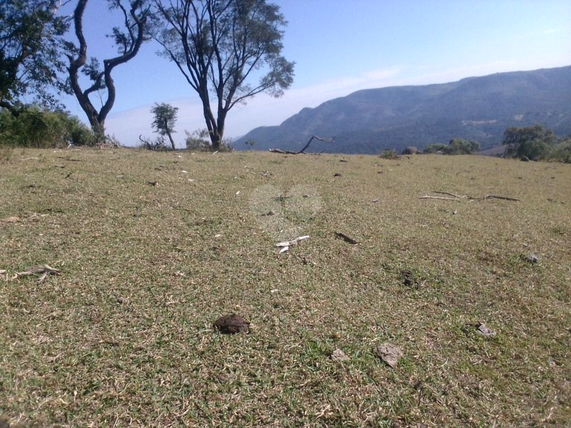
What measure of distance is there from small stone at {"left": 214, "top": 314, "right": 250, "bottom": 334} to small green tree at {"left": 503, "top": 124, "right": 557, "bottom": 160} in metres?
16.9

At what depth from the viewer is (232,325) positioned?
1.88 m

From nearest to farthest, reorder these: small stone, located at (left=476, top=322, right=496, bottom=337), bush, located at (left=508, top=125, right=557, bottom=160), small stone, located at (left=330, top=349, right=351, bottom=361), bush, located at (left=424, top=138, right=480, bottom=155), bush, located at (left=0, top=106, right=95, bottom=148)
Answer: small stone, located at (left=330, top=349, right=351, bottom=361)
small stone, located at (left=476, top=322, right=496, bottom=337)
bush, located at (left=0, top=106, right=95, bottom=148)
bush, located at (left=508, top=125, right=557, bottom=160)
bush, located at (left=424, top=138, right=480, bottom=155)

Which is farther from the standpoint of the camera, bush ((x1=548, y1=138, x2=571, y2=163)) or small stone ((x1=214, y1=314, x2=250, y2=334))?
bush ((x1=548, y1=138, x2=571, y2=163))

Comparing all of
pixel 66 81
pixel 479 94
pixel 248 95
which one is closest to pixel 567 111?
pixel 479 94

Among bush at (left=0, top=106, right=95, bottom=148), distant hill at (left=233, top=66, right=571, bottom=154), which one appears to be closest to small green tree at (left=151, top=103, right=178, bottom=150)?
bush at (left=0, top=106, right=95, bottom=148)

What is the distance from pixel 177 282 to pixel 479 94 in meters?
185

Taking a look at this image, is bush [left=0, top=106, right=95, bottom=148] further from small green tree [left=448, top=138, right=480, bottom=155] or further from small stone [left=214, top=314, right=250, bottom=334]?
small green tree [left=448, top=138, right=480, bottom=155]

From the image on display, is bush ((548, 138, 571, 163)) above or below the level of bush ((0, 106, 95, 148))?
below

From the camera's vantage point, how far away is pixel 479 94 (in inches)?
6294

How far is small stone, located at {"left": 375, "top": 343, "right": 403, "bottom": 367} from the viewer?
1.78 metres

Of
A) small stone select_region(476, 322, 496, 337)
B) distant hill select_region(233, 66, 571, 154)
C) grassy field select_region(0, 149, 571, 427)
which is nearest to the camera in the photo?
grassy field select_region(0, 149, 571, 427)

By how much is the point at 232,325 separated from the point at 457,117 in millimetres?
147649

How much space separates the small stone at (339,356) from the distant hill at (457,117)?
6529 cm

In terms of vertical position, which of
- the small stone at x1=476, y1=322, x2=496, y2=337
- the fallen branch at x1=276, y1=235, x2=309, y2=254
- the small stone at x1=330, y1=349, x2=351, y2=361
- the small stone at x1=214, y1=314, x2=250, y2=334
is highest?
the fallen branch at x1=276, y1=235, x2=309, y2=254
